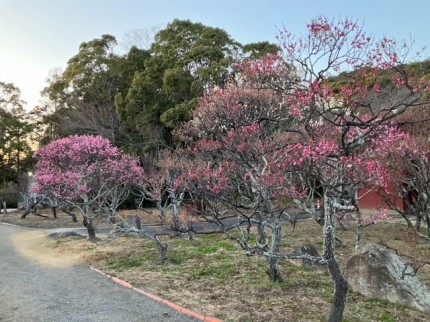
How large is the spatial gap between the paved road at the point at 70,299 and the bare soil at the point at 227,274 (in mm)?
349

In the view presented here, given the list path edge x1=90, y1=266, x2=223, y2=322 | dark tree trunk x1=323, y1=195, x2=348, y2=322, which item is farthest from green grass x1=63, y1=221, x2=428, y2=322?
dark tree trunk x1=323, y1=195, x2=348, y2=322

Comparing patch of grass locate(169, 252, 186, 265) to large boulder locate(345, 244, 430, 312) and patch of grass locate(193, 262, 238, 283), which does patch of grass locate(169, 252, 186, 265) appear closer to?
patch of grass locate(193, 262, 238, 283)

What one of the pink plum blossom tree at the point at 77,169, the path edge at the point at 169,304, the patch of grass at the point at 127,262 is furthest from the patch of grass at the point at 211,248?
the pink plum blossom tree at the point at 77,169

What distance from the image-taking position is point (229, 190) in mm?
7648

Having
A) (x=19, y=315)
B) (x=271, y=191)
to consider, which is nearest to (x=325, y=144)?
(x=271, y=191)

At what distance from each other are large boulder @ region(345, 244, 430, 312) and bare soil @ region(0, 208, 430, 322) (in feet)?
0.48

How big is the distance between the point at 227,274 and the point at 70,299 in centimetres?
237

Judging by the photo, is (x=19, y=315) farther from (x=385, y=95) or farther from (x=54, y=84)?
(x=54, y=84)

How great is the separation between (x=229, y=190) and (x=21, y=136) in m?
28.8

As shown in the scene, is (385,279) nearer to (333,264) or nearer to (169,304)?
(333,264)

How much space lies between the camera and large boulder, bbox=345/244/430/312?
4797 millimetres

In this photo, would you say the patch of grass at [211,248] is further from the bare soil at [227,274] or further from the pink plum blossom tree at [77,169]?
the pink plum blossom tree at [77,169]

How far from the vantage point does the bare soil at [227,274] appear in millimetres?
4554

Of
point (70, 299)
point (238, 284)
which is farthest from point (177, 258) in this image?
point (70, 299)
